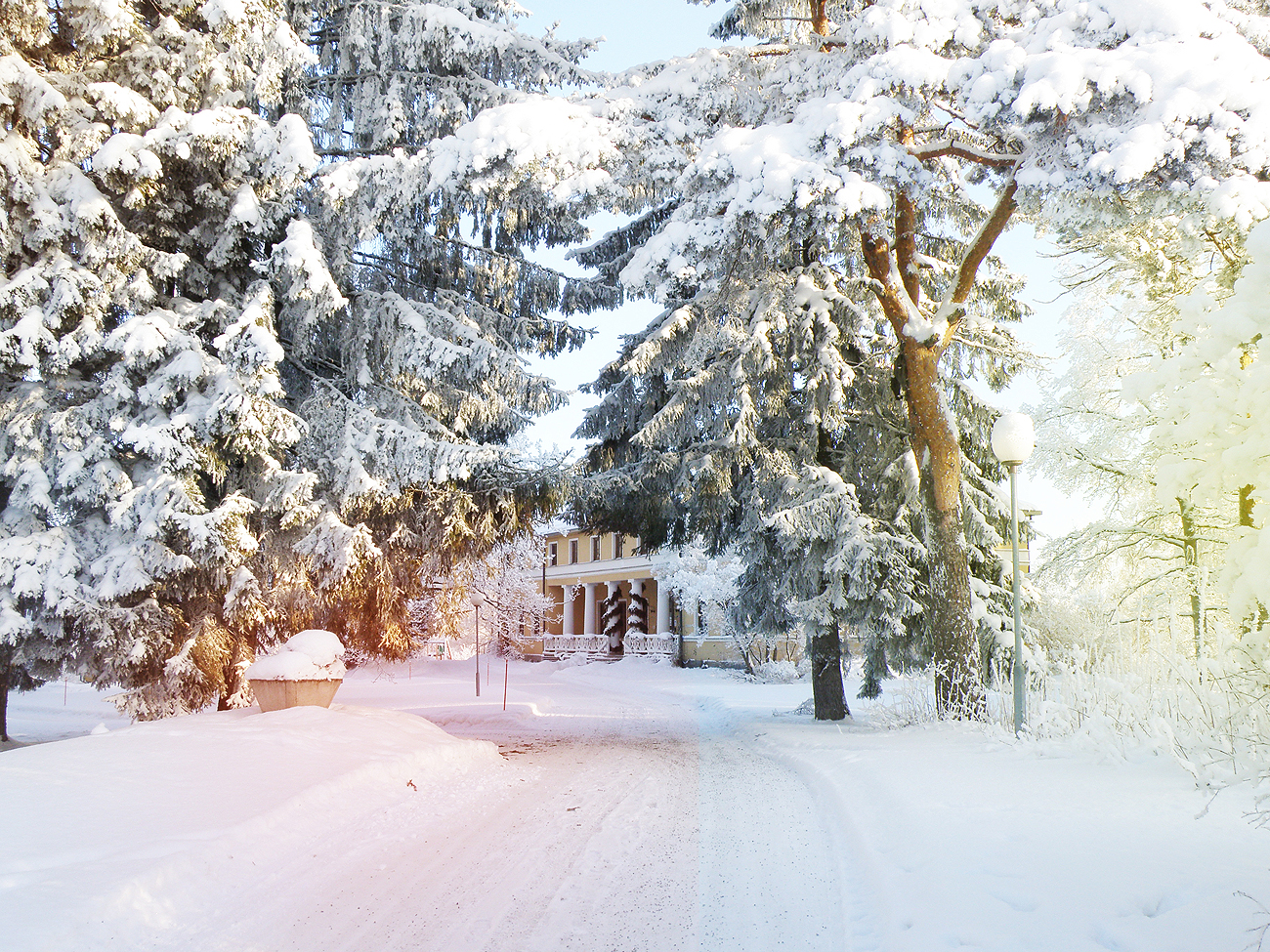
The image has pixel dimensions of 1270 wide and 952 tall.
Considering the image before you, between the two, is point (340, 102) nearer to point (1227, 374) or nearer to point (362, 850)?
point (362, 850)

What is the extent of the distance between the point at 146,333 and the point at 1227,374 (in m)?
9.61

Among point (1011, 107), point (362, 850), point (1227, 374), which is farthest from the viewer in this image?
point (1011, 107)

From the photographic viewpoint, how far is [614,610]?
1657 inches

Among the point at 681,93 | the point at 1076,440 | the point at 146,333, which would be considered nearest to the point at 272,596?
the point at 146,333

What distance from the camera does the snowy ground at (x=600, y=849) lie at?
3.67 meters

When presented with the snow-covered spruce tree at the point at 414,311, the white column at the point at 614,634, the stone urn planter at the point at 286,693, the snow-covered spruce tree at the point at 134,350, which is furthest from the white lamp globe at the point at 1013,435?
A: the white column at the point at 614,634

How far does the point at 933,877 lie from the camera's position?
4.07 metres

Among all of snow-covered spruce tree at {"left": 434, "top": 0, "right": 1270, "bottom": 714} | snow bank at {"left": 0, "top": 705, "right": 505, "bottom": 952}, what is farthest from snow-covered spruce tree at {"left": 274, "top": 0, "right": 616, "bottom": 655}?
snow bank at {"left": 0, "top": 705, "right": 505, "bottom": 952}

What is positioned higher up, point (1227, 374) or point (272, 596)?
point (1227, 374)

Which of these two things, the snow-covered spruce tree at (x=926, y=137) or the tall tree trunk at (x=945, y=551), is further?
the tall tree trunk at (x=945, y=551)

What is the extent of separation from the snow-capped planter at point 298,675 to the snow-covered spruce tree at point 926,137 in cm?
543

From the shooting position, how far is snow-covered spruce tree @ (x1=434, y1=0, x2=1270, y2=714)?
7090 mm

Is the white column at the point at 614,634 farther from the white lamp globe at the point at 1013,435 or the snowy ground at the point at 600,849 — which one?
the white lamp globe at the point at 1013,435

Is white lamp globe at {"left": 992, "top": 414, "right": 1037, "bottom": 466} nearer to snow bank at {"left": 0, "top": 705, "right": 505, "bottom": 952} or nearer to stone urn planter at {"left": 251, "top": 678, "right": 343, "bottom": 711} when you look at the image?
snow bank at {"left": 0, "top": 705, "right": 505, "bottom": 952}
